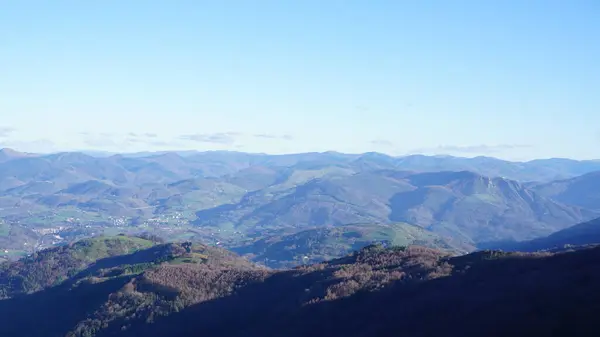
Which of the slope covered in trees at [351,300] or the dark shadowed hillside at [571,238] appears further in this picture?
the dark shadowed hillside at [571,238]

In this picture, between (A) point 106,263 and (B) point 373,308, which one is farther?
(A) point 106,263

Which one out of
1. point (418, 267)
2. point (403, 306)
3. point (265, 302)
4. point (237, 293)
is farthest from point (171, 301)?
point (403, 306)

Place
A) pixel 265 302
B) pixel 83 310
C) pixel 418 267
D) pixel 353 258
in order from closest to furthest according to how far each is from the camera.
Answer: pixel 418 267 < pixel 265 302 < pixel 353 258 < pixel 83 310

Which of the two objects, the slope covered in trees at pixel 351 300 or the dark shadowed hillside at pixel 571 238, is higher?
the slope covered in trees at pixel 351 300

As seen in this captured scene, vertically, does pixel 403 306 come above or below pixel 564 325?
below

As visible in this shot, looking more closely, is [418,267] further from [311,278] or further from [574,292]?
[574,292]

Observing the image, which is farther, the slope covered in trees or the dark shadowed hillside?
the dark shadowed hillside

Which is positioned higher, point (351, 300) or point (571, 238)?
point (351, 300)

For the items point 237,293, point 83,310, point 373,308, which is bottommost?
point 83,310

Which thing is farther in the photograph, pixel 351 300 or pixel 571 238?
pixel 571 238

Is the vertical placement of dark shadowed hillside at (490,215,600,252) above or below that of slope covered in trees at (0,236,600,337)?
below

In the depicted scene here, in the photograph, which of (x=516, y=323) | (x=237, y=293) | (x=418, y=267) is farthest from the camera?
(x=237, y=293)
